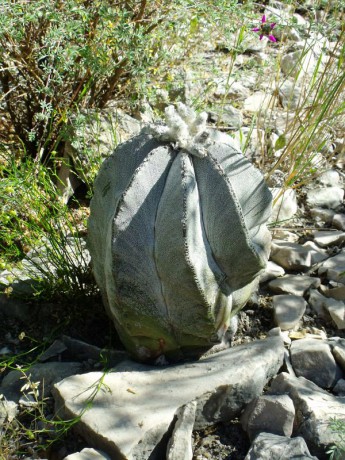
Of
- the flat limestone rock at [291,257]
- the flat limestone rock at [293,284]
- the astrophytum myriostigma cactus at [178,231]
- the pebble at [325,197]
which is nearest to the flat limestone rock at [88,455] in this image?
the astrophytum myriostigma cactus at [178,231]

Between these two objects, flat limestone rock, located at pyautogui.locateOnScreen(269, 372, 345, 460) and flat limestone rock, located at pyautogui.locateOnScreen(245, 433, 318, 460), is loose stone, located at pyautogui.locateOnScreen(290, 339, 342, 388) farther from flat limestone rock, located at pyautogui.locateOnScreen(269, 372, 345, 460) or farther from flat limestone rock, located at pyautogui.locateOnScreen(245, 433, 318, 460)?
flat limestone rock, located at pyautogui.locateOnScreen(245, 433, 318, 460)

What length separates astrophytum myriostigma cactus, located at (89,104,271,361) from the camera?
226 cm

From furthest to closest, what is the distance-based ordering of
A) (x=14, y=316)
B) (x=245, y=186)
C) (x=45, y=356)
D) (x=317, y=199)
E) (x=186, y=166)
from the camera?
(x=317, y=199) → (x=14, y=316) → (x=45, y=356) → (x=245, y=186) → (x=186, y=166)

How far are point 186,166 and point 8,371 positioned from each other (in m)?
1.14

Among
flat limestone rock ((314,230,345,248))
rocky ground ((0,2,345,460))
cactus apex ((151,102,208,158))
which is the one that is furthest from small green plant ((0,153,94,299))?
flat limestone rock ((314,230,345,248))

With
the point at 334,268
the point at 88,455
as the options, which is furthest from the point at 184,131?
the point at 334,268

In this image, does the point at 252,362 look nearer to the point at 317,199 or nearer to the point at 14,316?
the point at 14,316

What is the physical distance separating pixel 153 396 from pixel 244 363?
36cm

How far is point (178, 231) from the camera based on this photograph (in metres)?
2.21

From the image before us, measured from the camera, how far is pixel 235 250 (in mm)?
2359

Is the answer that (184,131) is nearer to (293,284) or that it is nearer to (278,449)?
(278,449)

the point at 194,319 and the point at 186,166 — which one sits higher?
the point at 186,166

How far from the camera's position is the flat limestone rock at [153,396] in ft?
7.27

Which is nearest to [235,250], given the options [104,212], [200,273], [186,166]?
[200,273]
